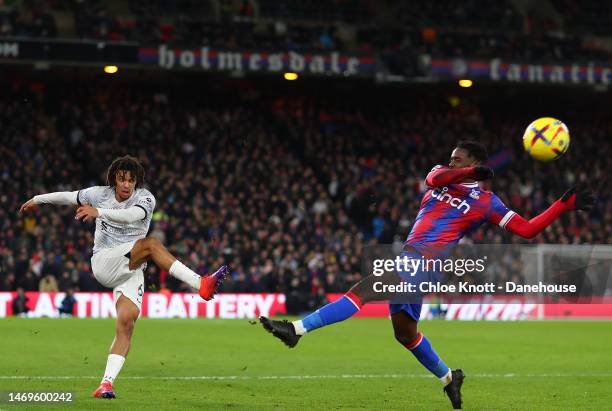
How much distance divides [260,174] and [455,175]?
22988 mm

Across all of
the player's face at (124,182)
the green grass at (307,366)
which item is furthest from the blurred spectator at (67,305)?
the player's face at (124,182)

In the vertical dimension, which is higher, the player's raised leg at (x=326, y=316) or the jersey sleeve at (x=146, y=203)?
the jersey sleeve at (x=146, y=203)

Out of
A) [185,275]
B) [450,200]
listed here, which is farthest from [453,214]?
[185,275]

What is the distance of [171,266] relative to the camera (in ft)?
31.0

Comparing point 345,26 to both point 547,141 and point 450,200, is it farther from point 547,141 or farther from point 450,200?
point 450,200

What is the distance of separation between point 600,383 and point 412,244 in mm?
3564

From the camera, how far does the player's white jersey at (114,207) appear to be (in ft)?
31.2

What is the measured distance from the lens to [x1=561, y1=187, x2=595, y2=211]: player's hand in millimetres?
8828

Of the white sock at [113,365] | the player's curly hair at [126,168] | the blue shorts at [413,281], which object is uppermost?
the player's curly hair at [126,168]

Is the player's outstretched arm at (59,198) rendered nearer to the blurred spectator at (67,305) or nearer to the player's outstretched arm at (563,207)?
the player's outstretched arm at (563,207)

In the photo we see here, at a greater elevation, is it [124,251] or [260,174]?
[260,174]

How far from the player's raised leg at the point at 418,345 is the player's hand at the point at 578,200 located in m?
1.55

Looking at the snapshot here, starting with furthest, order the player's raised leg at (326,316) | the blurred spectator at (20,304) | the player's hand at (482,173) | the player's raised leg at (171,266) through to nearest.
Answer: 1. the blurred spectator at (20,304)
2. the player's raised leg at (171,266)
3. the player's hand at (482,173)
4. the player's raised leg at (326,316)

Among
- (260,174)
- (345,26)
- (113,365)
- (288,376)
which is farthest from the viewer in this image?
(345,26)
